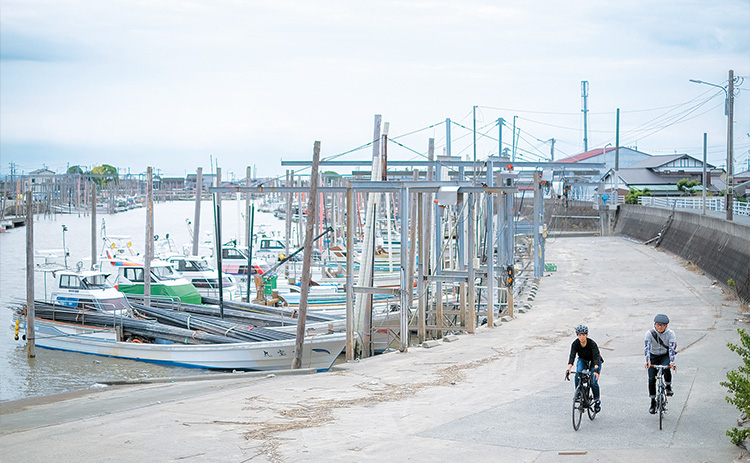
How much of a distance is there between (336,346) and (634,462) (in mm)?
13108

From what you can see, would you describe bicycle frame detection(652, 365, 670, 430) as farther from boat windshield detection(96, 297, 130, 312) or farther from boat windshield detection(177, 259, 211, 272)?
boat windshield detection(177, 259, 211, 272)

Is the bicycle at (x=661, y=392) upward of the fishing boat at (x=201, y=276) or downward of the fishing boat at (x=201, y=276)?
upward

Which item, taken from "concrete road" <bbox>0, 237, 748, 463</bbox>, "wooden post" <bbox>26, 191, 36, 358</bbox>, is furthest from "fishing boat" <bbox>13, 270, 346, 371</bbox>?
"concrete road" <bbox>0, 237, 748, 463</bbox>

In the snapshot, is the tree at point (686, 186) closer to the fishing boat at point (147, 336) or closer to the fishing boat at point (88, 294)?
the fishing boat at point (147, 336)

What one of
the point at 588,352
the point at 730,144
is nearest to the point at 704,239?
the point at 730,144

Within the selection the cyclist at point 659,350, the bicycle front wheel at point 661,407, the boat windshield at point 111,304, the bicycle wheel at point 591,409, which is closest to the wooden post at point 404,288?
the bicycle wheel at point 591,409

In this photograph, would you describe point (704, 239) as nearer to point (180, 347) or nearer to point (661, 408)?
point (180, 347)

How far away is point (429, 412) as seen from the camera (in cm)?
1238

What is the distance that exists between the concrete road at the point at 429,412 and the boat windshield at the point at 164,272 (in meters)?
12.7

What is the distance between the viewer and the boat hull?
70.8 ft

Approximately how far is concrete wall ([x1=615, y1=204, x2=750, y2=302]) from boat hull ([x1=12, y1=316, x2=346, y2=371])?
14.1 m

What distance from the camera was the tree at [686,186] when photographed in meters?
67.6

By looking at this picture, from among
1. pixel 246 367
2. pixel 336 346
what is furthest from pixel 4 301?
pixel 336 346

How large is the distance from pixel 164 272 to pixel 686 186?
53.1 m
